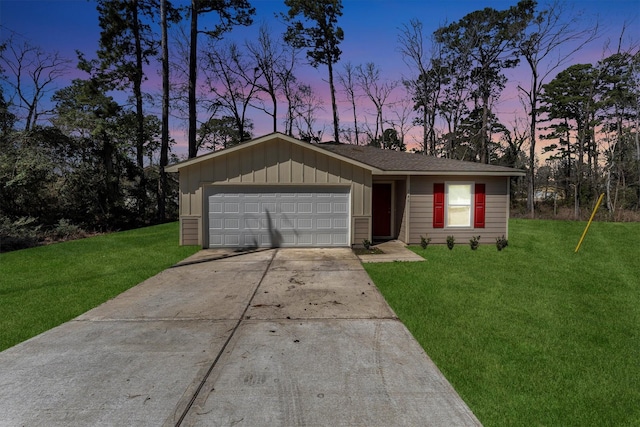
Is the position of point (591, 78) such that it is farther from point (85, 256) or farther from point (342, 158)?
point (85, 256)

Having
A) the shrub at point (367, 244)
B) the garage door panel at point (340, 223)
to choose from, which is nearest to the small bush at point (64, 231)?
the garage door panel at point (340, 223)

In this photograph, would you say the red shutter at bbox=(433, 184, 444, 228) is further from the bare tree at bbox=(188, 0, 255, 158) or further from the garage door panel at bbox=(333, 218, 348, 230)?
the bare tree at bbox=(188, 0, 255, 158)

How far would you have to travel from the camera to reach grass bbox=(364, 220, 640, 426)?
2.83 metres

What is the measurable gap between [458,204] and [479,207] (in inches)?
29.3

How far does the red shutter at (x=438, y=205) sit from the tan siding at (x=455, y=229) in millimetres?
111

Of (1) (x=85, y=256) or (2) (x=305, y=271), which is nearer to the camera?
(2) (x=305, y=271)

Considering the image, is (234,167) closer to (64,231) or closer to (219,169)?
(219,169)

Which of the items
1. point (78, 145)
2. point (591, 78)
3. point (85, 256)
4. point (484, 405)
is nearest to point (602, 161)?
point (591, 78)

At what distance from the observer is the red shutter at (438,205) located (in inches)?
442

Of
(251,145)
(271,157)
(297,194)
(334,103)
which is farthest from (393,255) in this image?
(334,103)

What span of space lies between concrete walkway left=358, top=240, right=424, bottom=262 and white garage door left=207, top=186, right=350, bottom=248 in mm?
1662

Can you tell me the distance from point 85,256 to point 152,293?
16.5ft

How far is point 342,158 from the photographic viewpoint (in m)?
10.1

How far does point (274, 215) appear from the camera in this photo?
10.4 metres
